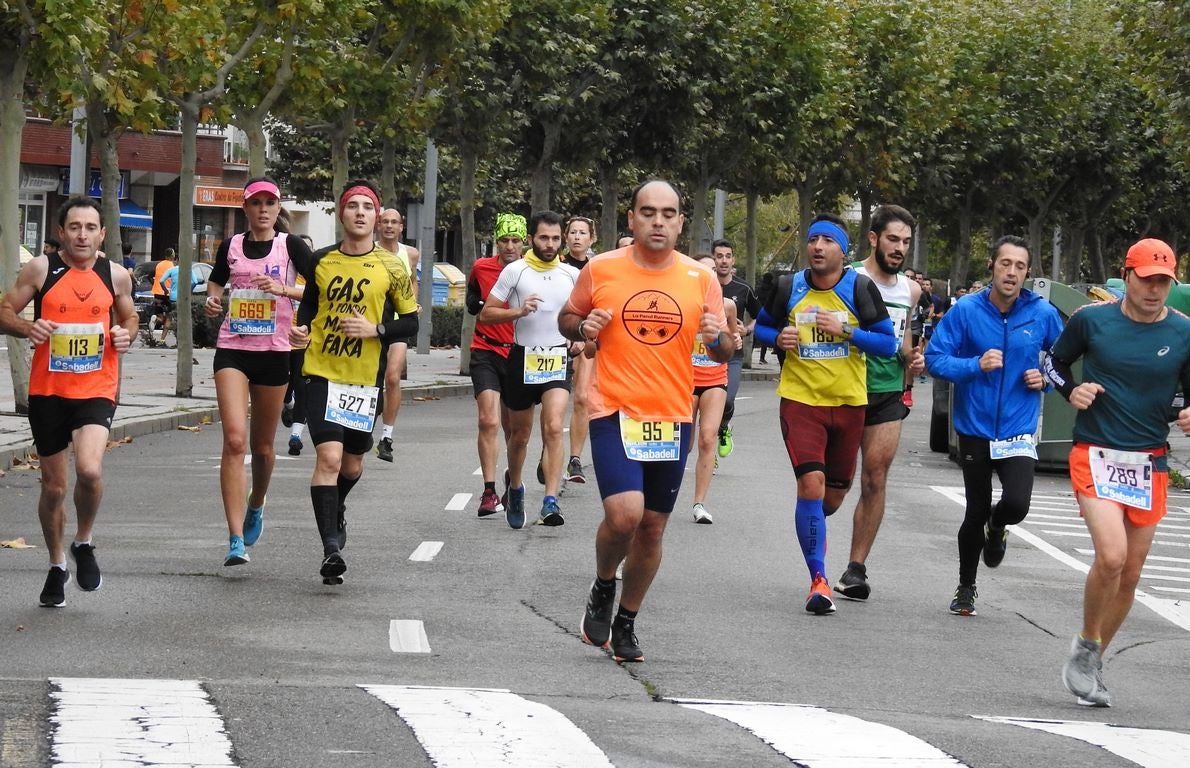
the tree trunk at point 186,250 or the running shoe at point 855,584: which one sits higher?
the tree trunk at point 186,250

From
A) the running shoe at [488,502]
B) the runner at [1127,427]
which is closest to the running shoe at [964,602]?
the runner at [1127,427]

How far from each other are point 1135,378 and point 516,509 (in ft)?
17.4

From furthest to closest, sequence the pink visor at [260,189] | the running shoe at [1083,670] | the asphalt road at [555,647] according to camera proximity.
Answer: the pink visor at [260,189], the running shoe at [1083,670], the asphalt road at [555,647]

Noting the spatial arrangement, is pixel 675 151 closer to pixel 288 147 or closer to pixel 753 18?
pixel 753 18

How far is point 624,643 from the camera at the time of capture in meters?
8.34

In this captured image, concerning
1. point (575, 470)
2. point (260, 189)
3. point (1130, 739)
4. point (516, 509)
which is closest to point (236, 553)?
point (260, 189)

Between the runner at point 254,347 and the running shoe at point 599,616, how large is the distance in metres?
2.72

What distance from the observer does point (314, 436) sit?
396 inches

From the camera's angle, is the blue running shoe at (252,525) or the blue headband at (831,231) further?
the blue running shoe at (252,525)

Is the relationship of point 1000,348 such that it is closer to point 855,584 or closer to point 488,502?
point 855,584

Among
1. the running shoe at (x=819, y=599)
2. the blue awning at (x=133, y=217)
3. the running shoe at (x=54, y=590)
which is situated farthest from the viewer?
the blue awning at (x=133, y=217)

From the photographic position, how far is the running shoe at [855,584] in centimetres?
1056

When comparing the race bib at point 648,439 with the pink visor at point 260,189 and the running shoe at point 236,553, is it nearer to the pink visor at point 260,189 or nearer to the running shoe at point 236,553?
the running shoe at point 236,553

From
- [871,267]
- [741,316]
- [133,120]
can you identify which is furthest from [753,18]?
[871,267]
